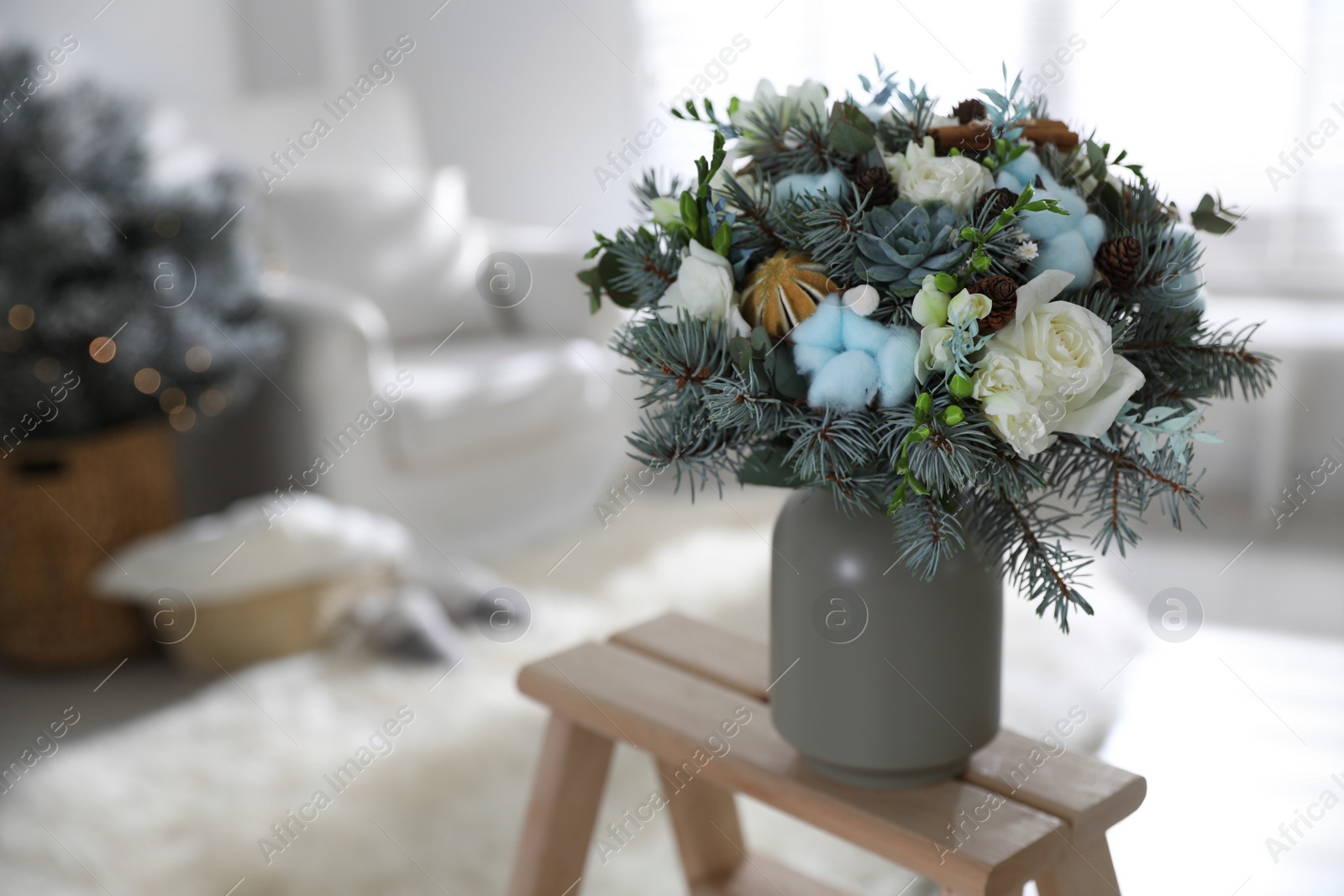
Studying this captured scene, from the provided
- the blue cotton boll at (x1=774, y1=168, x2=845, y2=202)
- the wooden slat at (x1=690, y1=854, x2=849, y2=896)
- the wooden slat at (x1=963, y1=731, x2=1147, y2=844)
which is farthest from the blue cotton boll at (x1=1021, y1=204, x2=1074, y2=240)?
the wooden slat at (x1=690, y1=854, x2=849, y2=896)

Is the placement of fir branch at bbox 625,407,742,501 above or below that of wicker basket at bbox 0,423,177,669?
above

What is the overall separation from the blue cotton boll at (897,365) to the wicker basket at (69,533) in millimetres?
1603

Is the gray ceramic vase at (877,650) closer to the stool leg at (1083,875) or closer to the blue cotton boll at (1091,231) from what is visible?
the stool leg at (1083,875)

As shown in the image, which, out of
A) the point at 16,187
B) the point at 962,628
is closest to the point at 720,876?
the point at 962,628

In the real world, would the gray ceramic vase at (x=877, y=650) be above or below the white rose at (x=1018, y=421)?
below

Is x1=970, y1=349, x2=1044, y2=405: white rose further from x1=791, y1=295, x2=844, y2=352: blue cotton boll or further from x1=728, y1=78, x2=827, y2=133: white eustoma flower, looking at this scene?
x1=728, y1=78, x2=827, y2=133: white eustoma flower

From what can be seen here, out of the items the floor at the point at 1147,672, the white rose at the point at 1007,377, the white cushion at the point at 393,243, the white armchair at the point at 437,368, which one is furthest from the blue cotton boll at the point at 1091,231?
the white cushion at the point at 393,243

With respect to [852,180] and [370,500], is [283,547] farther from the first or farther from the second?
[852,180]

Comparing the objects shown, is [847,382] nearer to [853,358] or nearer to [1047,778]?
[853,358]

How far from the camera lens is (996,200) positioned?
630 millimetres

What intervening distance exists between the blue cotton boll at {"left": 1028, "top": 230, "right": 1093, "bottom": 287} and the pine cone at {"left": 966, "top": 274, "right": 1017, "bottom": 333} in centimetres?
5

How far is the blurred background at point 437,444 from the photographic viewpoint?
1498 mm

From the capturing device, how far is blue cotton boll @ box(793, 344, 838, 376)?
0.65m

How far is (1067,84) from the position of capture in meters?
2.65
